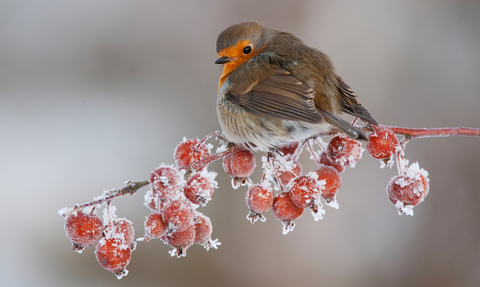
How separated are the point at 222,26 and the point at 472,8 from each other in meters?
2.98

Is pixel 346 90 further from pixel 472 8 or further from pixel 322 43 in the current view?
pixel 472 8

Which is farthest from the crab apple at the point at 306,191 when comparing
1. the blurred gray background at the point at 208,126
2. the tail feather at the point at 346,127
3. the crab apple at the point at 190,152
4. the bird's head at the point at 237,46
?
the blurred gray background at the point at 208,126

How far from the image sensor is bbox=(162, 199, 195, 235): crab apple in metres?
1.28

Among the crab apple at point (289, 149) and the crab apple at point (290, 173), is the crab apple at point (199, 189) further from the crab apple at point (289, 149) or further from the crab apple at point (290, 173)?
the crab apple at point (289, 149)

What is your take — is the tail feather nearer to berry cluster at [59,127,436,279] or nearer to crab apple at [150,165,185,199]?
berry cluster at [59,127,436,279]

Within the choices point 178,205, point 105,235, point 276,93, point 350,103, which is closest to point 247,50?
point 276,93

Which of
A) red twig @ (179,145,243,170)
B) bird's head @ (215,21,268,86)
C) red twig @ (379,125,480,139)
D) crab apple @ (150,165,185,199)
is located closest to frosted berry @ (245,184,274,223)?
red twig @ (179,145,243,170)

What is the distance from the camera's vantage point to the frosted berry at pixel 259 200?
147 cm

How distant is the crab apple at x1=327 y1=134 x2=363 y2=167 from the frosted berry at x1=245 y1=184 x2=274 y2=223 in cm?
31

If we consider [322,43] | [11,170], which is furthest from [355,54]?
[11,170]

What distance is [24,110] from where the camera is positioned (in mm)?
4172

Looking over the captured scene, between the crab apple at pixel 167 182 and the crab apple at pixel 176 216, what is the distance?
4 cm

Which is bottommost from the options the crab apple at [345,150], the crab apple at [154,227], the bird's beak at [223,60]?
the crab apple at [154,227]

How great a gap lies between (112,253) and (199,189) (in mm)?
389
